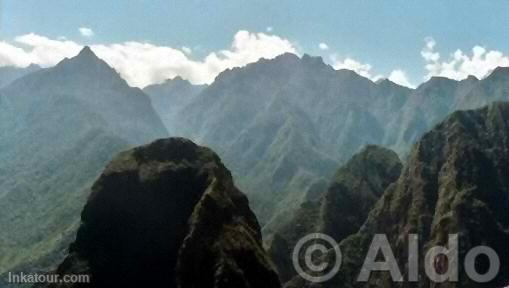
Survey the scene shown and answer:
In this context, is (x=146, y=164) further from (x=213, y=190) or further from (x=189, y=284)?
(x=189, y=284)

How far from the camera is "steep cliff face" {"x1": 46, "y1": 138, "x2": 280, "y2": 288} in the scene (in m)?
169

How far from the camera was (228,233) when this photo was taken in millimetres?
174875

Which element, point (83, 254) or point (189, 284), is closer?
point (189, 284)

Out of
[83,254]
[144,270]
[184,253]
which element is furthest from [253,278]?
[83,254]

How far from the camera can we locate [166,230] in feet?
607

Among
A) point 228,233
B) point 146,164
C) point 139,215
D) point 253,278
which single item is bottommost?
point 253,278

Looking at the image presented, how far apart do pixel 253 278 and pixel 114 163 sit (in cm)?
6155

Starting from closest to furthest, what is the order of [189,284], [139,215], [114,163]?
[189,284]
[139,215]
[114,163]

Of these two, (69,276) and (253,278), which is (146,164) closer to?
(69,276)

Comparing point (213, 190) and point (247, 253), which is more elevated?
point (213, 190)

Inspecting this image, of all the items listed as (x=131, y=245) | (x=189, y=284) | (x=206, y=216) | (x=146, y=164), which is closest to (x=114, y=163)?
(x=146, y=164)

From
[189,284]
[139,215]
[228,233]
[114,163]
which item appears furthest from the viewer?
[114,163]

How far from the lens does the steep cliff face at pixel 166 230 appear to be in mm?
168625

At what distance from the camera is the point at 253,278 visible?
167 meters
